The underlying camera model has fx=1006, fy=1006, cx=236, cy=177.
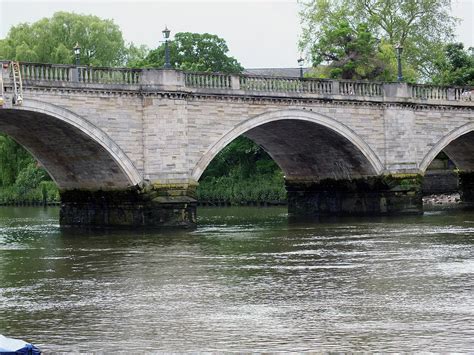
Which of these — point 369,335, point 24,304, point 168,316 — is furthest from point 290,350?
point 24,304

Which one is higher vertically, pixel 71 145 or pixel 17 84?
pixel 17 84

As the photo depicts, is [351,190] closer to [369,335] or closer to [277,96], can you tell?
[277,96]

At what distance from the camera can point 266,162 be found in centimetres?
5966

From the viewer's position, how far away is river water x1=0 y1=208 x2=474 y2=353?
43.6 ft

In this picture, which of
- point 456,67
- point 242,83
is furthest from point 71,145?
point 456,67

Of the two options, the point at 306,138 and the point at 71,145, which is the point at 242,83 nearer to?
the point at 306,138

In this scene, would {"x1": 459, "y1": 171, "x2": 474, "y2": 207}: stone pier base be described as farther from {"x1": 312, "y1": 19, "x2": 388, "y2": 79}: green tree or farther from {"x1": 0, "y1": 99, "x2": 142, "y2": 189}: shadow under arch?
{"x1": 0, "y1": 99, "x2": 142, "y2": 189}: shadow under arch

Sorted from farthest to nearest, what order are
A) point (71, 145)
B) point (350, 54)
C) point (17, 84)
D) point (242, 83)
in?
point (350, 54)
point (242, 83)
point (71, 145)
point (17, 84)

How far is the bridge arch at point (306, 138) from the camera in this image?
35.9 m

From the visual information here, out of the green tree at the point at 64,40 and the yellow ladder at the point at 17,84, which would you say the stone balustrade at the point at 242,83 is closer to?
the yellow ladder at the point at 17,84

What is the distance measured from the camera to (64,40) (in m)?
58.1

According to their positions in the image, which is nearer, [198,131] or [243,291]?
[243,291]

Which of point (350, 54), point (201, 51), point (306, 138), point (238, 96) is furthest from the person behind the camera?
point (201, 51)

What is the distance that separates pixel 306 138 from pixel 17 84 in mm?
14705
